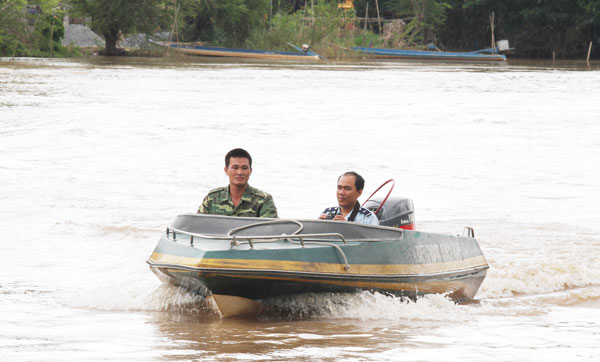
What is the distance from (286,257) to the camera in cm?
662

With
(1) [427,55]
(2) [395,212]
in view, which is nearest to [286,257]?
(2) [395,212]

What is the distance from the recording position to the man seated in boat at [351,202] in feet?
24.5

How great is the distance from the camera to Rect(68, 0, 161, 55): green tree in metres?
54.7

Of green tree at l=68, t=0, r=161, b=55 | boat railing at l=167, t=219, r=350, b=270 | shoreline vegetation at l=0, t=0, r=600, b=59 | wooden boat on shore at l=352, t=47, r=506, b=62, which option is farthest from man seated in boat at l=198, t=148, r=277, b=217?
wooden boat on shore at l=352, t=47, r=506, b=62

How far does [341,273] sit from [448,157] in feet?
46.1

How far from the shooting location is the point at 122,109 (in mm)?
26938

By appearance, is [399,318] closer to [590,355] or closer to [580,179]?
[590,355]

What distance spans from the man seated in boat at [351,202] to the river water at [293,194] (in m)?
0.67

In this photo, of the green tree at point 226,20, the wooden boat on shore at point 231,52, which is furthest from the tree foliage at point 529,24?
the wooden boat on shore at point 231,52

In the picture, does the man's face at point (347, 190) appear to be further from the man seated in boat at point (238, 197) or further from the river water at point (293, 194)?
the river water at point (293, 194)

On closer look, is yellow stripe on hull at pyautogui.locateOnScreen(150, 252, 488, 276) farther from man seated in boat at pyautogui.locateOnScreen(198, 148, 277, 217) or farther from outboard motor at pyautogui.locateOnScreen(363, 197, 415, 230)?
man seated in boat at pyautogui.locateOnScreen(198, 148, 277, 217)

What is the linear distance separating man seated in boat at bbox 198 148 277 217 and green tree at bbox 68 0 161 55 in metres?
48.5

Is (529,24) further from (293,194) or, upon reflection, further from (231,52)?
(293,194)

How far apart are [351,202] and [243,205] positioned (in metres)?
0.86
